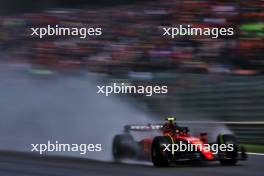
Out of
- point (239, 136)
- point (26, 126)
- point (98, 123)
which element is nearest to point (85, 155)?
point (98, 123)

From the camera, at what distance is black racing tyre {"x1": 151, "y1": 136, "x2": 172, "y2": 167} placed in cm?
681

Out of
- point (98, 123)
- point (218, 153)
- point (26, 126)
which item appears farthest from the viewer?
point (26, 126)

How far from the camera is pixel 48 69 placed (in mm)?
7859

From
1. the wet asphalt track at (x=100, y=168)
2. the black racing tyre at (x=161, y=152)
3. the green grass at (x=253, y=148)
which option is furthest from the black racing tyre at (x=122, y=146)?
the green grass at (x=253, y=148)

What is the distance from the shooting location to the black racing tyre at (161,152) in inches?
268

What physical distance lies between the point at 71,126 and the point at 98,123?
1.13 feet

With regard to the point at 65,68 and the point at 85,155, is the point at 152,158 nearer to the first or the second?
the point at 85,155

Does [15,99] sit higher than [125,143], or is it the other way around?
[15,99]

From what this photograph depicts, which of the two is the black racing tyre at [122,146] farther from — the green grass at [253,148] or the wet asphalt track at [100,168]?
the green grass at [253,148]

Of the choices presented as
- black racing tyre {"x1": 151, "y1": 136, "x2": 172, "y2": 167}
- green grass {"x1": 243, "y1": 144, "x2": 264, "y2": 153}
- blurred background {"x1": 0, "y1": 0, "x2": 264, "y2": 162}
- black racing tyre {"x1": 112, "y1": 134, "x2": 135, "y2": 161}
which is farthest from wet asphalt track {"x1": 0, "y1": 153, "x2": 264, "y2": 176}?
green grass {"x1": 243, "y1": 144, "x2": 264, "y2": 153}

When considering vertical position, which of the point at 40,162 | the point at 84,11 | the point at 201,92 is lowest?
the point at 40,162

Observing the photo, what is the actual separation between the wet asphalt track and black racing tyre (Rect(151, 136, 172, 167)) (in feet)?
0.26

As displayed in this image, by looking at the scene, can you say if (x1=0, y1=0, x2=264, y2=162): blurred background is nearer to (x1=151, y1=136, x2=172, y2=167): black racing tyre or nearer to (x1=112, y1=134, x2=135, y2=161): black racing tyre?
(x1=112, y1=134, x2=135, y2=161): black racing tyre

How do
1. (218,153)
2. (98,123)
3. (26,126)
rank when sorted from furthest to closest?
(26,126) < (98,123) < (218,153)
